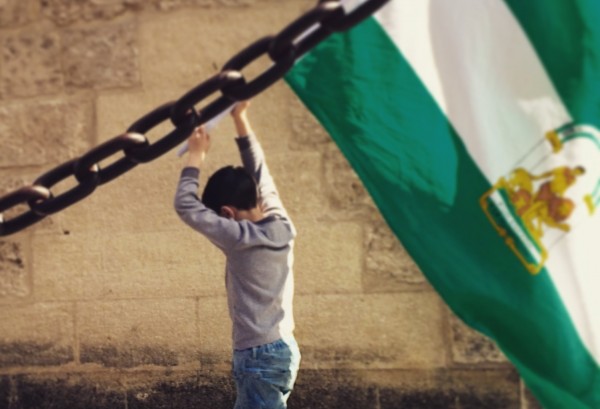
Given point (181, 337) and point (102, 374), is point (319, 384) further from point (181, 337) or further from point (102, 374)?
point (102, 374)

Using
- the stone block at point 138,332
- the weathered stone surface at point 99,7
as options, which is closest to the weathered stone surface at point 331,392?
the stone block at point 138,332

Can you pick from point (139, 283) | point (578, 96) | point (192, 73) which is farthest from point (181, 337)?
point (578, 96)

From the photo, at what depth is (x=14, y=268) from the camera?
3.97 meters

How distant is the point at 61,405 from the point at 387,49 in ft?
8.08

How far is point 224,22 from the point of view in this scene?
3.81m

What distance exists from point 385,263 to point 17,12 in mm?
1840

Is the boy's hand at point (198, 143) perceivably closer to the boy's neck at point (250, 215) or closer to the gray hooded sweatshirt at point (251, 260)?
the gray hooded sweatshirt at point (251, 260)

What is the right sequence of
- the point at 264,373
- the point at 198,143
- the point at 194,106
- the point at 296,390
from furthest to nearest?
the point at 296,390 → the point at 264,373 → the point at 198,143 → the point at 194,106

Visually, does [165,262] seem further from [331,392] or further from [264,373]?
Result: [264,373]

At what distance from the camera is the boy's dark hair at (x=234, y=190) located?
2.69 m

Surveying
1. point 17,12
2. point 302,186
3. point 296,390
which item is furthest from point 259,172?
point 17,12

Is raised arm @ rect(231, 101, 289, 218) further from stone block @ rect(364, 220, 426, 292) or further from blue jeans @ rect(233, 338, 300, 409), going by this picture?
stone block @ rect(364, 220, 426, 292)

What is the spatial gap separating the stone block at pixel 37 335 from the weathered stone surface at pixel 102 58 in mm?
926

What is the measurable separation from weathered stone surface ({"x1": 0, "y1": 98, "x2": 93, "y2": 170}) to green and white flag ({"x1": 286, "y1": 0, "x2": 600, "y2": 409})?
2.00 metres
